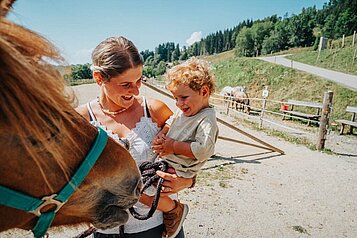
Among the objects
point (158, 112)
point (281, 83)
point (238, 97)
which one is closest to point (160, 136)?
point (158, 112)

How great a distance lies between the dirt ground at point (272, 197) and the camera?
406cm

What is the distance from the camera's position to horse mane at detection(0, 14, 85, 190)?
31.0 inches

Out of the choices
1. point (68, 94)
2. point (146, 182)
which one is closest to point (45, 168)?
point (68, 94)

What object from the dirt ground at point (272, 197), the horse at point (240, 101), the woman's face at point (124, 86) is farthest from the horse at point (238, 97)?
the woman's face at point (124, 86)

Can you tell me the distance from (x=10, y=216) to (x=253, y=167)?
6.21 metres

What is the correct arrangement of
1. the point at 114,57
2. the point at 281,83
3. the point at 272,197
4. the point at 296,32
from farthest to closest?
the point at 296,32, the point at 281,83, the point at 272,197, the point at 114,57

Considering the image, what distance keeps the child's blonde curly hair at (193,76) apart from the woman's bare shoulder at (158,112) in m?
0.19

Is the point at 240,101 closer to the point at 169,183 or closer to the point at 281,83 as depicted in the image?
the point at 281,83

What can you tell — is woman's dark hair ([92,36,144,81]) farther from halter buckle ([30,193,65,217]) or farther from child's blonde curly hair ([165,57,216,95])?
halter buckle ([30,193,65,217])

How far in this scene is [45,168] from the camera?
2.95 feet

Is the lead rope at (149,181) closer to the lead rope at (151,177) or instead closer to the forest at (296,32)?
the lead rope at (151,177)

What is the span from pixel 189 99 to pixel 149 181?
22.7 inches

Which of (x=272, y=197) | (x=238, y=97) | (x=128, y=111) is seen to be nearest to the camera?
(x=128, y=111)

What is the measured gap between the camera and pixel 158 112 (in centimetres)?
174
